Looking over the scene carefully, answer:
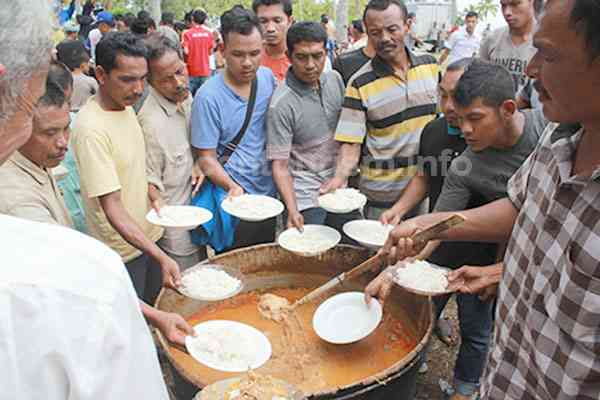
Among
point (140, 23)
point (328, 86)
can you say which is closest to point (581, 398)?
point (328, 86)

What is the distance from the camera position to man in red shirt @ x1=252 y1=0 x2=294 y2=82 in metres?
4.30

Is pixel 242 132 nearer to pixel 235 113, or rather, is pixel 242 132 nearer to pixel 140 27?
pixel 235 113

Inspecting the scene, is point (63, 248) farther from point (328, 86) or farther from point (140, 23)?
point (140, 23)

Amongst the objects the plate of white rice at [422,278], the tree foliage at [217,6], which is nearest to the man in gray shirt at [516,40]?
the plate of white rice at [422,278]

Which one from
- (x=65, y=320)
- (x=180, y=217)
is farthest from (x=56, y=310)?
(x=180, y=217)

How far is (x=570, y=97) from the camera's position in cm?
126

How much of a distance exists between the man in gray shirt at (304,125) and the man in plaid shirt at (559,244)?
6.24 ft

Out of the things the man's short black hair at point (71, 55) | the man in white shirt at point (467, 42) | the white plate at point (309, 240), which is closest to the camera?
the white plate at point (309, 240)

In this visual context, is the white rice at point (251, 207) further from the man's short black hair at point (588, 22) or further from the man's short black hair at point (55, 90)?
the man's short black hair at point (588, 22)

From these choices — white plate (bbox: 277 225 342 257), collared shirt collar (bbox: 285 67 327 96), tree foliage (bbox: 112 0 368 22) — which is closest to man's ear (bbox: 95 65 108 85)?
collared shirt collar (bbox: 285 67 327 96)

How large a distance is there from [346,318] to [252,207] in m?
1.04

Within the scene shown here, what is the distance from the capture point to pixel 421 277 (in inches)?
103

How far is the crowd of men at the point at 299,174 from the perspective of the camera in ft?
2.32

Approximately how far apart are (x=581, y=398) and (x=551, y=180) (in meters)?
0.66
